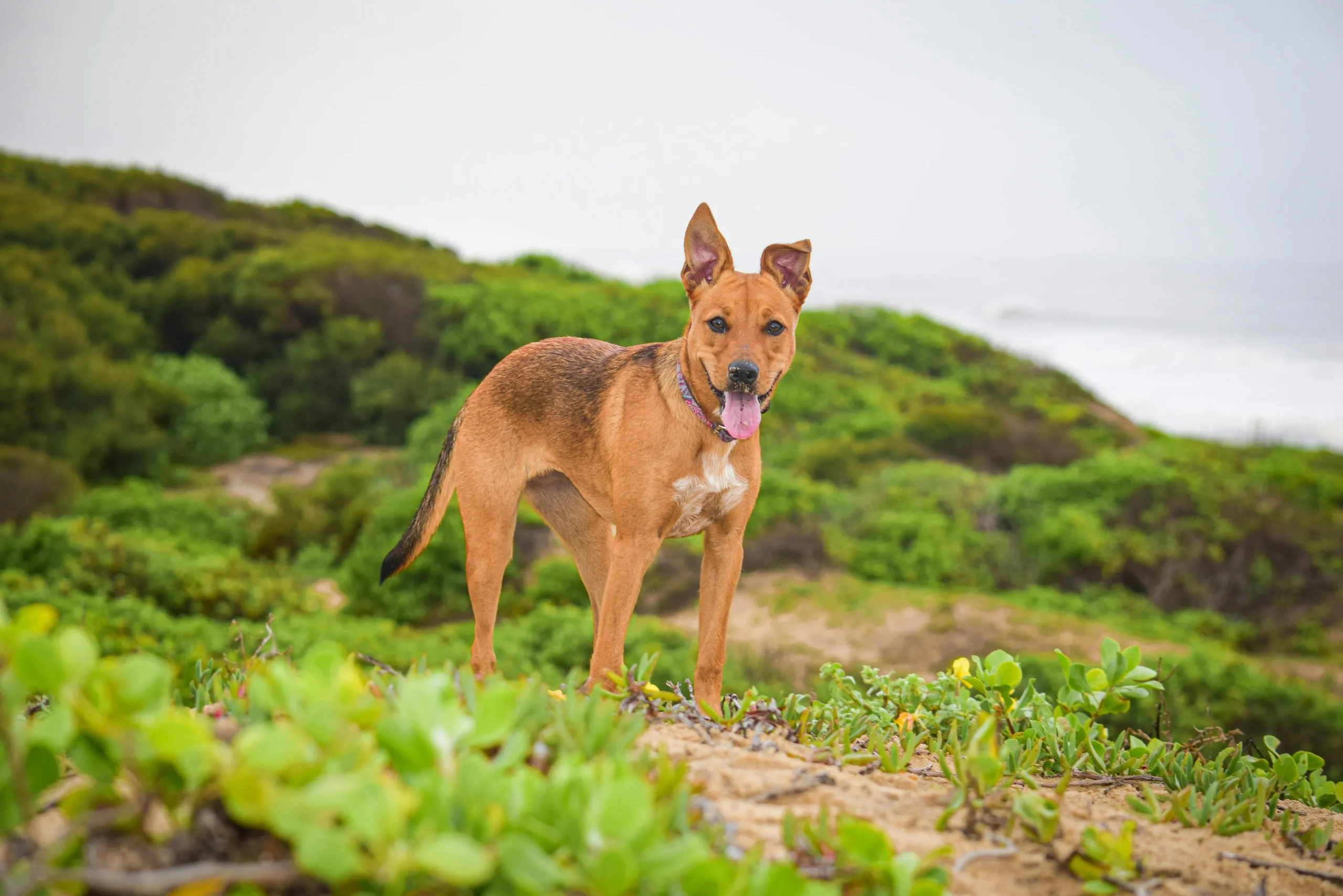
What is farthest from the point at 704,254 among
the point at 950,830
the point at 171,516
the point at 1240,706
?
the point at 171,516

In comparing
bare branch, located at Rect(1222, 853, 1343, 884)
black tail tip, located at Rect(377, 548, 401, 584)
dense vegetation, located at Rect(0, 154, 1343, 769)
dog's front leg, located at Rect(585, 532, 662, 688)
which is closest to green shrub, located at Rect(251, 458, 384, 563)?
dense vegetation, located at Rect(0, 154, 1343, 769)

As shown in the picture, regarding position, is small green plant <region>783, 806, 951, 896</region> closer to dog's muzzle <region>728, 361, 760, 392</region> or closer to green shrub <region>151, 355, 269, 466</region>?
dog's muzzle <region>728, 361, 760, 392</region>

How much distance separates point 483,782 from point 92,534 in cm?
1311

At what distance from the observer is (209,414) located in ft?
74.9

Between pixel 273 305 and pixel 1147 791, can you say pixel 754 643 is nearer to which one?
pixel 1147 791

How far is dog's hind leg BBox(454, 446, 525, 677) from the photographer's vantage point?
15.4 feet

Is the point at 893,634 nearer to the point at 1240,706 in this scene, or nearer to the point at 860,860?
the point at 1240,706

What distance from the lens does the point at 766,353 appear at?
3.93 meters

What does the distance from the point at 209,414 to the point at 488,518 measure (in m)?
20.7

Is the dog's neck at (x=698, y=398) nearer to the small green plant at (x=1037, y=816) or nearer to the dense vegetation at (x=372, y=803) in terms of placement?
the dense vegetation at (x=372, y=803)

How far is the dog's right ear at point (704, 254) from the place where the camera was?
4.14 metres

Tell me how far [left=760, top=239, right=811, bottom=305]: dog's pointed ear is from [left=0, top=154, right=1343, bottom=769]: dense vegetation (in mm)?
5215

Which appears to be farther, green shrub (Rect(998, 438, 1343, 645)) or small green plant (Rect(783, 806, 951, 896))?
green shrub (Rect(998, 438, 1343, 645))

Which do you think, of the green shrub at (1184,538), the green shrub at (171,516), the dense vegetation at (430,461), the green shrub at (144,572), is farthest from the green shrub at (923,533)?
the green shrub at (171,516)
